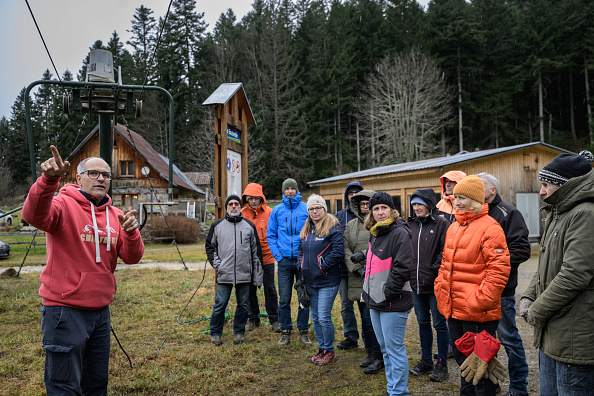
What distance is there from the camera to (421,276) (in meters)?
4.11

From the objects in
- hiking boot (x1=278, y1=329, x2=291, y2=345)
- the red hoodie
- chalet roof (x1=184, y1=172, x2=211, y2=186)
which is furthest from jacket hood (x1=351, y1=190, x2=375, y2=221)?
chalet roof (x1=184, y1=172, x2=211, y2=186)

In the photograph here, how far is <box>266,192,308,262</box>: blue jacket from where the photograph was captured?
5.34m

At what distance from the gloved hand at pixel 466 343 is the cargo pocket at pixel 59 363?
2.74m

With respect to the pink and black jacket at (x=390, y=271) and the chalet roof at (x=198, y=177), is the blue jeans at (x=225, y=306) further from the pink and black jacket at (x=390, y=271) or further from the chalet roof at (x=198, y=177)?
the chalet roof at (x=198, y=177)

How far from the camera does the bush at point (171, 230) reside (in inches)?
831

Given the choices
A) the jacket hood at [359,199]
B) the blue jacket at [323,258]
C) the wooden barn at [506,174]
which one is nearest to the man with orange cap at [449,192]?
the jacket hood at [359,199]

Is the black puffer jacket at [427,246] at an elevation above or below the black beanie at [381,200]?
below

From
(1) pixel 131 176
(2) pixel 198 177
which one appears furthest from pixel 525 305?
(2) pixel 198 177

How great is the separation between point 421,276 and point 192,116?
39.6m

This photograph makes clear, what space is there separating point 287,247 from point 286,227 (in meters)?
0.27

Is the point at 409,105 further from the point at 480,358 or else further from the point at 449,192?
the point at 480,358

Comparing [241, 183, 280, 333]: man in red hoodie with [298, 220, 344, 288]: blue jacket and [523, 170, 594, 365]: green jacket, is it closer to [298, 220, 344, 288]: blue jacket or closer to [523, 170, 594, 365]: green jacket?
[298, 220, 344, 288]: blue jacket

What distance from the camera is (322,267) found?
446 cm

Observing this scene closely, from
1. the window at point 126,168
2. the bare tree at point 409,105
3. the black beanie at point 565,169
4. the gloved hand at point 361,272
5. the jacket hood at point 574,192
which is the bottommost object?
the gloved hand at point 361,272
